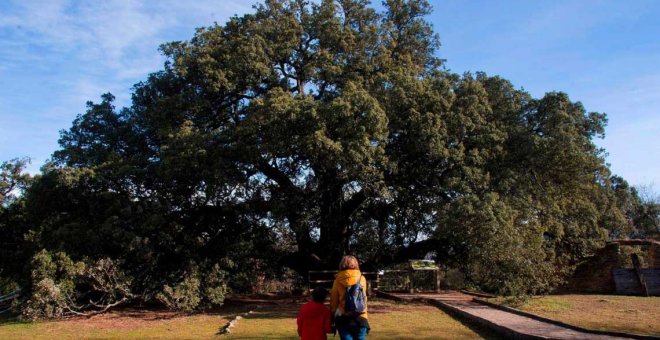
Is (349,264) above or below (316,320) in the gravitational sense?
above

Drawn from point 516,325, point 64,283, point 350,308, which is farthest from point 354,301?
point 64,283

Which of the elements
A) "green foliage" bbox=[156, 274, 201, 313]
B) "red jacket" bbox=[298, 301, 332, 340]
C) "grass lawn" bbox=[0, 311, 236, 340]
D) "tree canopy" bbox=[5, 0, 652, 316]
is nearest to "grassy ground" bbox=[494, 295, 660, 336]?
"tree canopy" bbox=[5, 0, 652, 316]

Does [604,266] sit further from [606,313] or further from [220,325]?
[220,325]

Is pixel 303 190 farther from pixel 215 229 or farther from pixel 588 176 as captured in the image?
pixel 588 176

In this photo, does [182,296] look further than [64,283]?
Yes

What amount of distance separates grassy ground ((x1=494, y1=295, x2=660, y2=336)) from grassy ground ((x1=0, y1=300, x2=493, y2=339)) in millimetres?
2540

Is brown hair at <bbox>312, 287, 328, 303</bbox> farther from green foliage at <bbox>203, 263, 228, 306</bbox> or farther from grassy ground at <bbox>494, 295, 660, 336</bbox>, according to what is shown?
green foliage at <bbox>203, 263, 228, 306</bbox>

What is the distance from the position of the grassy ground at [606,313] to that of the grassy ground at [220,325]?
8.33 feet

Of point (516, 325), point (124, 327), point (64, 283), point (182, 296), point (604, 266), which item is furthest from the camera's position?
point (604, 266)

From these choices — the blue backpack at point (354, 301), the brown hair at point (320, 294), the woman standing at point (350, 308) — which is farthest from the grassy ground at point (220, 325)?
the brown hair at point (320, 294)

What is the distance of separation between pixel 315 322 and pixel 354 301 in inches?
20.2

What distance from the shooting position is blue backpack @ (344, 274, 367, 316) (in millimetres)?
5641

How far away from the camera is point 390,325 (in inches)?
465

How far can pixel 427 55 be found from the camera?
2025 centimetres
